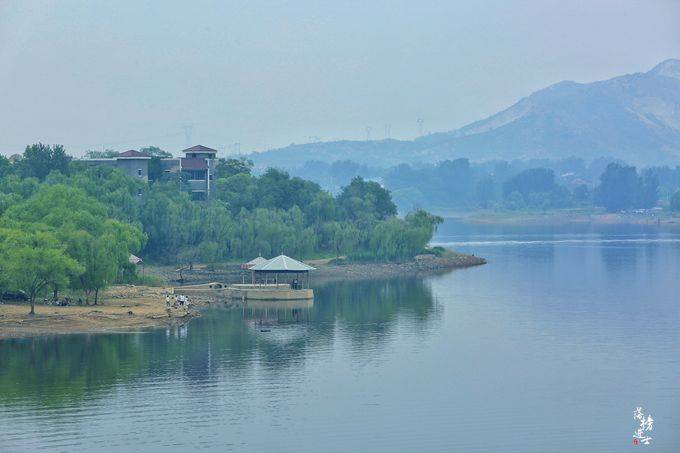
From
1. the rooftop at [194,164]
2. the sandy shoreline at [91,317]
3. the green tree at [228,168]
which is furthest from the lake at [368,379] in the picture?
the green tree at [228,168]

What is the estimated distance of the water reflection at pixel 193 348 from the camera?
44.7 meters

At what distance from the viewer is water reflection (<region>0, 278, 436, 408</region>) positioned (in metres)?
44.7

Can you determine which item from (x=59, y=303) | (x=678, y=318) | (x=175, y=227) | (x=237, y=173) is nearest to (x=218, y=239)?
(x=175, y=227)

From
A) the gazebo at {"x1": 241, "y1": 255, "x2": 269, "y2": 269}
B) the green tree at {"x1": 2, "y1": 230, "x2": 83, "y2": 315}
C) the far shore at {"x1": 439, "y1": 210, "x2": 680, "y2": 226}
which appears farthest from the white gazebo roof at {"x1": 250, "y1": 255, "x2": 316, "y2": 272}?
the far shore at {"x1": 439, "y1": 210, "x2": 680, "y2": 226}

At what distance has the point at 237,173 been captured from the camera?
109375 mm

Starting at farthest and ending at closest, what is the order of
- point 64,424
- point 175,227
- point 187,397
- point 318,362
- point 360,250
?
point 360,250 < point 175,227 < point 318,362 < point 187,397 < point 64,424

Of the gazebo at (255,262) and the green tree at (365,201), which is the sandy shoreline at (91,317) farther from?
the green tree at (365,201)

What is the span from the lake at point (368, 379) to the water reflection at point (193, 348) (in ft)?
0.32

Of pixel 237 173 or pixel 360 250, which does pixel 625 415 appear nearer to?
pixel 360 250

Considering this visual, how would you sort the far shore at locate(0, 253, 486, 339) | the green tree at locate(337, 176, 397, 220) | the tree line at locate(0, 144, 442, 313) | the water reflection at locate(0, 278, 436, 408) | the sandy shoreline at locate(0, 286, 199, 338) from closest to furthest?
the water reflection at locate(0, 278, 436, 408) < the sandy shoreline at locate(0, 286, 199, 338) < the far shore at locate(0, 253, 486, 339) < the tree line at locate(0, 144, 442, 313) < the green tree at locate(337, 176, 397, 220)

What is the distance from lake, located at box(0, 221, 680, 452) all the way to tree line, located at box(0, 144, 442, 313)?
617cm

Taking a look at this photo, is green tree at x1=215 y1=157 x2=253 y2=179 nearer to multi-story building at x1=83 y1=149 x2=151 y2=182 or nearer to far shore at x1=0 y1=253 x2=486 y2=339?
multi-story building at x1=83 y1=149 x2=151 y2=182

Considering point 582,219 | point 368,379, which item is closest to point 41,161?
point 368,379

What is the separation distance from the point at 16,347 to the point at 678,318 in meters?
35.7
